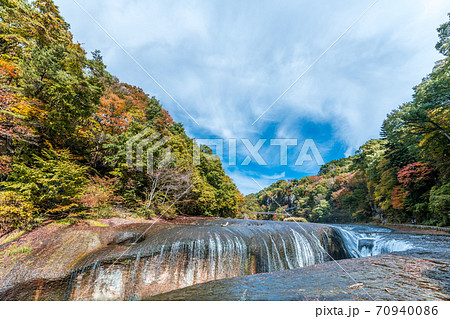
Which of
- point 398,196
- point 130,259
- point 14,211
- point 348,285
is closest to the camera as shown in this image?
point 348,285

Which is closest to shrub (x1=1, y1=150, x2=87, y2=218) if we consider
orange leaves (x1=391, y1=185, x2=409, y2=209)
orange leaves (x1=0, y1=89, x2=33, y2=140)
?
orange leaves (x1=0, y1=89, x2=33, y2=140)

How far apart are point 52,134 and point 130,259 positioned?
25.4 ft

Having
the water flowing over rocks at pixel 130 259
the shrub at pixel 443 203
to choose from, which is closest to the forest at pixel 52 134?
the water flowing over rocks at pixel 130 259

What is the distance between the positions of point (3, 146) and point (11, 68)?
3.20m

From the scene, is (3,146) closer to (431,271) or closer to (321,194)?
(431,271)

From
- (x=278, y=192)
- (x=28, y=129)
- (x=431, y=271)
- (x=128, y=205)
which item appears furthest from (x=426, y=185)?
(x=278, y=192)

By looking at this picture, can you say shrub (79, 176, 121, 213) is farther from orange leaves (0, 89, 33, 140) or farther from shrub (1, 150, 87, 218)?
orange leaves (0, 89, 33, 140)

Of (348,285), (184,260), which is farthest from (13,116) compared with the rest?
(348,285)

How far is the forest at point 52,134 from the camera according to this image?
672cm

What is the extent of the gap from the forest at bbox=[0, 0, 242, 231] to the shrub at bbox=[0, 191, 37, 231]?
0.02 metres

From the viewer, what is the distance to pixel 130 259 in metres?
5.66

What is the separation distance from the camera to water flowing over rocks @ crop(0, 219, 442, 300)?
15.9ft

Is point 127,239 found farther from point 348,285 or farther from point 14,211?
point 348,285

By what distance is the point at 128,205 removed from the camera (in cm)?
1143
